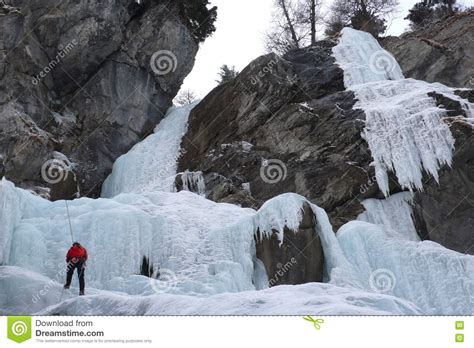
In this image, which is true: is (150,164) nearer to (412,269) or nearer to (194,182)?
(194,182)

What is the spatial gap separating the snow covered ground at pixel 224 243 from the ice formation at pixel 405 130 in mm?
28

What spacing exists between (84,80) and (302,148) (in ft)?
31.9

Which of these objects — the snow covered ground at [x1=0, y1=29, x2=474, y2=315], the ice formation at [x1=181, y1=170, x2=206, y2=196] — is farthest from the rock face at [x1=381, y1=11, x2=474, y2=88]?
the ice formation at [x1=181, y1=170, x2=206, y2=196]

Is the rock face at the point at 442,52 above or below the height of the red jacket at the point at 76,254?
above

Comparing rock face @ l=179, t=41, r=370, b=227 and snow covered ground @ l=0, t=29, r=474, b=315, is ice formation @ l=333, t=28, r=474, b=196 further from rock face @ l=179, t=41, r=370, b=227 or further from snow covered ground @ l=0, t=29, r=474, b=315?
rock face @ l=179, t=41, r=370, b=227

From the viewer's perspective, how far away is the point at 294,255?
11.8 m

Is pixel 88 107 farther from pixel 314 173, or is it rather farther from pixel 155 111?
pixel 314 173

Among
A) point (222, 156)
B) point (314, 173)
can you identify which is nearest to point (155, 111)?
point (222, 156)

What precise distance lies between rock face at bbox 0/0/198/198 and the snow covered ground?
6527 millimetres

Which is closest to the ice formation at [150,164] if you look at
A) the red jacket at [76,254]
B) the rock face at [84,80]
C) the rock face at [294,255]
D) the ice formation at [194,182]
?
the rock face at [84,80]

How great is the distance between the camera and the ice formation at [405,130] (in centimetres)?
1454
